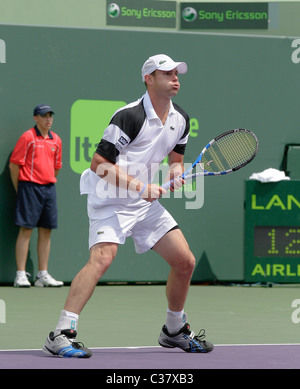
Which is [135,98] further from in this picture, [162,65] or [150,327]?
[162,65]

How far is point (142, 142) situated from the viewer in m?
5.91

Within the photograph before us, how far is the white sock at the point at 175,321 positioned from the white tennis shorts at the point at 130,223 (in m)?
0.48

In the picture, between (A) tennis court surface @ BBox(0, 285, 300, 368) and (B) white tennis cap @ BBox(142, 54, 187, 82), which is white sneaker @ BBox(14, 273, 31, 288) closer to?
(A) tennis court surface @ BBox(0, 285, 300, 368)

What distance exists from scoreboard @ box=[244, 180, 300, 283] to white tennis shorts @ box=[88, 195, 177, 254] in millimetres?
4658

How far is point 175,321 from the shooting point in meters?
6.12

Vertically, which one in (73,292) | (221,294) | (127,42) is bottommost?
(221,294)

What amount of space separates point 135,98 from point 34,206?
5.55 ft

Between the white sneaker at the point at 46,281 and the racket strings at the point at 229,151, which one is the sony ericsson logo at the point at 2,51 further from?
the racket strings at the point at 229,151

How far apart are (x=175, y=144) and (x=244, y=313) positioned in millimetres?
2628

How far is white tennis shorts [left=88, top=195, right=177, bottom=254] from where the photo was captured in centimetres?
584

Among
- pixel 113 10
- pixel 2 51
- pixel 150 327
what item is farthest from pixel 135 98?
pixel 113 10

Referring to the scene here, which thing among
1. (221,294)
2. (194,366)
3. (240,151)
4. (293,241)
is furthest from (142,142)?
(293,241)

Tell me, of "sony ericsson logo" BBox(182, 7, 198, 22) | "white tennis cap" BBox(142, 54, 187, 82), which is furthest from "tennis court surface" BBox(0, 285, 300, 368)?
"sony ericsson logo" BBox(182, 7, 198, 22)
